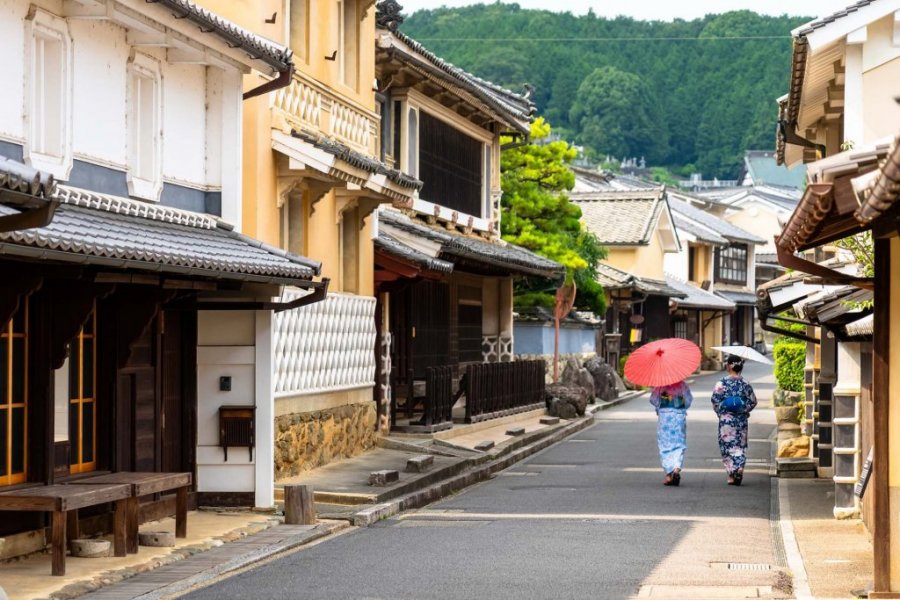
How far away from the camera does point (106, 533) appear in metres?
14.4

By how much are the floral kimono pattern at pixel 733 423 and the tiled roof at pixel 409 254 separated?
5.68 m

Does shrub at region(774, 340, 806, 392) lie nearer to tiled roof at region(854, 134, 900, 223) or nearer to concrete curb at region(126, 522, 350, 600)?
concrete curb at region(126, 522, 350, 600)

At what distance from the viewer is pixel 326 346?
843 inches

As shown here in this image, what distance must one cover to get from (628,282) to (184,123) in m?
41.0

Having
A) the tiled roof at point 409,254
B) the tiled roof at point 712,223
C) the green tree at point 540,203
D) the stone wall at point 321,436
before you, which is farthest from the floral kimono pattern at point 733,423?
the tiled roof at point 712,223

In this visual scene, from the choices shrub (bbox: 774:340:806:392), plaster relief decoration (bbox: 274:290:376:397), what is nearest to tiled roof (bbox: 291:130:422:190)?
plaster relief decoration (bbox: 274:290:376:397)

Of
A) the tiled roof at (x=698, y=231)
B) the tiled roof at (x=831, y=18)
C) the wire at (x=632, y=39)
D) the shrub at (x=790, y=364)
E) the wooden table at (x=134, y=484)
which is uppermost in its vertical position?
the wire at (x=632, y=39)

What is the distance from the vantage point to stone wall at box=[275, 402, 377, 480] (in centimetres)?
1900

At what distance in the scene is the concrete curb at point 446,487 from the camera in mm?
17078

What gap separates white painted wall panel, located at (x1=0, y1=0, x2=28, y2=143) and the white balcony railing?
6414 mm

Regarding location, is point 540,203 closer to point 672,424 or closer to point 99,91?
point 672,424

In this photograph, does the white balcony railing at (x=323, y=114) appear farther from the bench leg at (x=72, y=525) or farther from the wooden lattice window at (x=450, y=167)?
the bench leg at (x=72, y=525)

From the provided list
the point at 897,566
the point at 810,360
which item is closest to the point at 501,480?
the point at 810,360

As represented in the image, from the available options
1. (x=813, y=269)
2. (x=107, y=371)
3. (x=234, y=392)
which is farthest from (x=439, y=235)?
(x=813, y=269)
